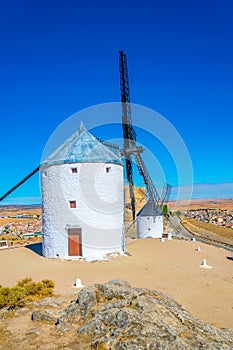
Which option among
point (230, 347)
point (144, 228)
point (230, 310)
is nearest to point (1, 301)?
point (230, 347)

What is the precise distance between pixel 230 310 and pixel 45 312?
5585 millimetres

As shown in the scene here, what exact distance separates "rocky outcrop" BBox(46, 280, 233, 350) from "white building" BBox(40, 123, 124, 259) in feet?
32.4

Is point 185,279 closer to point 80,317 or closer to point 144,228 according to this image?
point 80,317

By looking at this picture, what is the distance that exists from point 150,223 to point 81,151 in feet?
39.1

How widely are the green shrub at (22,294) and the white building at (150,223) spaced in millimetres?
18114

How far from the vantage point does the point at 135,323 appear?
20.5 ft

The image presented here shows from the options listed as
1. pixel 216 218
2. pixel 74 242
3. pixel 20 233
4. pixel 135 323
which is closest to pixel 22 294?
pixel 135 323

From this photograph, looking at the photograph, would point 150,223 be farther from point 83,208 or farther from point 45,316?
point 45,316

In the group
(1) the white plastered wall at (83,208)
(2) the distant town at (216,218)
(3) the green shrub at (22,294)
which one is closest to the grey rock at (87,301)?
(3) the green shrub at (22,294)

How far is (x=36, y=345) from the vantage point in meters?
6.18

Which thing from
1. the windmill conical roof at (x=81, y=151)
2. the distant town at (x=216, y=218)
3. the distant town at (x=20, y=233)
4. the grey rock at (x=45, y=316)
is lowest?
the distant town at (x=216, y=218)

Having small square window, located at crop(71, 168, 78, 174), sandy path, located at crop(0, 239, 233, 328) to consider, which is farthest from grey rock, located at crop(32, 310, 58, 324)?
small square window, located at crop(71, 168, 78, 174)

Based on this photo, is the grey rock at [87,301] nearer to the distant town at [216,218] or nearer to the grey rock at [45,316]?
the grey rock at [45,316]

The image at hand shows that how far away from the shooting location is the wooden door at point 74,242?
59.5 feet
